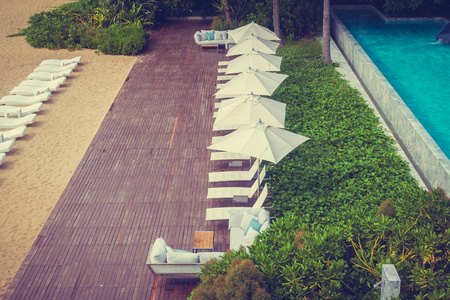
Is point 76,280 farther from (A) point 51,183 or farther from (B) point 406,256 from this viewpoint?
(B) point 406,256

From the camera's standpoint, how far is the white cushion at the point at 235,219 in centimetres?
1041

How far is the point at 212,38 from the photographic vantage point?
71.2 feet

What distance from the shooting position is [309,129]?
14.4m

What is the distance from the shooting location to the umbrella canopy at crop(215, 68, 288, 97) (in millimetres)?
13898

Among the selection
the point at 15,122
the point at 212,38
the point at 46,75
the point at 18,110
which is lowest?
the point at 15,122

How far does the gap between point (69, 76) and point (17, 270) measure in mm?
11654

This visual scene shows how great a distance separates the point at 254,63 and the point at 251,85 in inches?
73.3

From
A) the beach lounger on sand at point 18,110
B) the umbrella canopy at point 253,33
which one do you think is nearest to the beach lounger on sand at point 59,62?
the beach lounger on sand at point 18,110

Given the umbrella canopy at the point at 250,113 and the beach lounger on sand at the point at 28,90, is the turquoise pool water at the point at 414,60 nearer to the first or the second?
the umbrella canopy at the point at 250,113

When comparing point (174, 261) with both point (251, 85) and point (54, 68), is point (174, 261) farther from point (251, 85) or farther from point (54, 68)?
point (54, 68)

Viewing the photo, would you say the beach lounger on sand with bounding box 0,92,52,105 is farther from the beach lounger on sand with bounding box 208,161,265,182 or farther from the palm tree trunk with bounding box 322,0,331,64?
the palm tree trunk with bounding box 322,0,331,64

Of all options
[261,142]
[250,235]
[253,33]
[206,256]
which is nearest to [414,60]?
[253,33]

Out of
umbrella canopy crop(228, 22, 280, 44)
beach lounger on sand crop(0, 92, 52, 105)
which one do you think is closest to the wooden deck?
umbrella canopy crop(228, 22, 280, 44)

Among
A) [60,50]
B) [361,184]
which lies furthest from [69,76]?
[361,184]
